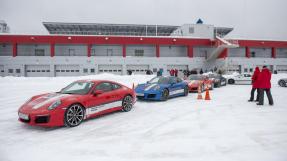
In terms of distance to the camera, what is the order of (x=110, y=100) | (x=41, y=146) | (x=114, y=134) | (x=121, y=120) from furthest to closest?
(x=110, y=100) < (x=121, y=120) < (x=114, y=134) < (x=41, y=146)

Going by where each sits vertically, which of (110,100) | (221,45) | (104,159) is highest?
(221,45)

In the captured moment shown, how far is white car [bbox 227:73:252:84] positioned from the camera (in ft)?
70.3

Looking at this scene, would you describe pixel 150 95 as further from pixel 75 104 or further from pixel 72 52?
pixel 72 52

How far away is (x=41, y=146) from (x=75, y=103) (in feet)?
5.65

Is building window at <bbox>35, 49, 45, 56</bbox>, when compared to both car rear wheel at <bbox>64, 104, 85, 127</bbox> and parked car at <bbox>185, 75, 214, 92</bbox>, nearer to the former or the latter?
parked car at <bbox>185, 75, 214, 92</bbox>

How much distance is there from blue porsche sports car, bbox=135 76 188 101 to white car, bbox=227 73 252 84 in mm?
11149

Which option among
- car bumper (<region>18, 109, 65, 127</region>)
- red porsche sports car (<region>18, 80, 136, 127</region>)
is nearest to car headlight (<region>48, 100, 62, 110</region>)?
red porsche sports car (<region>18, 80, 136, 127</region>)

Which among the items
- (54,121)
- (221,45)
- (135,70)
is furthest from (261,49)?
(54,121)

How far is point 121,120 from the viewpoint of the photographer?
6879 millimetres

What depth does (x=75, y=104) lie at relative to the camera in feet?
20.2

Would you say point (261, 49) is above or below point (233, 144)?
above

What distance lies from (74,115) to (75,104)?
11.6 inches

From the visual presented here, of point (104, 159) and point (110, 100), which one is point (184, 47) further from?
point (104, 159)

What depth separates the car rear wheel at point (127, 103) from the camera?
26.6 ft
